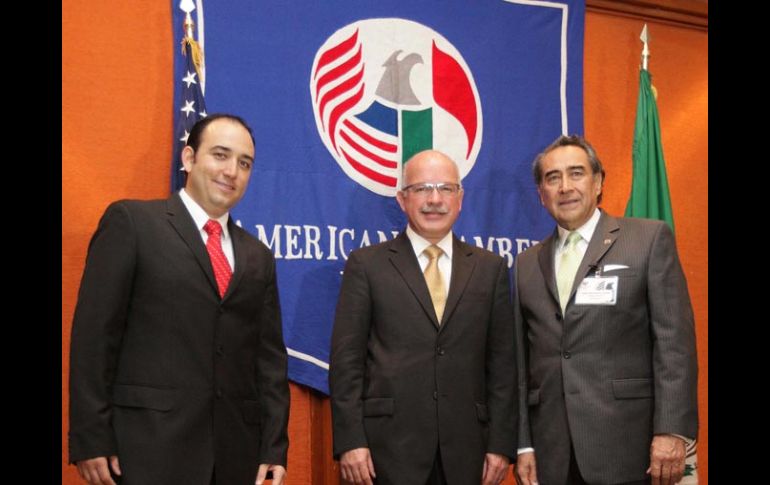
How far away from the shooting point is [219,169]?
9.48 feet

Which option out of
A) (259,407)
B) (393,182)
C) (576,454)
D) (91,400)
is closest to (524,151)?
(393,182)

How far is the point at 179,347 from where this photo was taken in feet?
8.63

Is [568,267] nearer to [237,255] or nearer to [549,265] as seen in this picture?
[549,265]

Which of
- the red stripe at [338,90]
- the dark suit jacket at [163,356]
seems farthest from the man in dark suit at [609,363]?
the red stripe at [338,90]

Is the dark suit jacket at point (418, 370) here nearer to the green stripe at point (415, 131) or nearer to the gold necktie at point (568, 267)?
the gold necktie at point (568, 267)

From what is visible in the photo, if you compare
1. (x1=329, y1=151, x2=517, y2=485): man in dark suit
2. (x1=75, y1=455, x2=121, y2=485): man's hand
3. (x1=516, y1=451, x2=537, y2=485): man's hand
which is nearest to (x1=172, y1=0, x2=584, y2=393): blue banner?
(x1=329, y1=151, x2=517, y2=485): man in dark suit

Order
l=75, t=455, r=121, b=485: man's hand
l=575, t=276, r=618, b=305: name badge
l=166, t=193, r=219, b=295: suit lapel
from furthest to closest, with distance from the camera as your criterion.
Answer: l=575, t=276, r=618, b=305: name badge
l=166, t=193, r=219, b=295: suit lapel
l=75, t=455, r=121, b=485: man's hand

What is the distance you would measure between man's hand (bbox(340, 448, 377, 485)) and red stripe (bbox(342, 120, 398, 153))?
5.12ft

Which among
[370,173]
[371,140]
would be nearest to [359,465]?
[370,173]

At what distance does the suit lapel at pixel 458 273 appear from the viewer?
3.12 m

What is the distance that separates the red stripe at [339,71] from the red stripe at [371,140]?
198mm

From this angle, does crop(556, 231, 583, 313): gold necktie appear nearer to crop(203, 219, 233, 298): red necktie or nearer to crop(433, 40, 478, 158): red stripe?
crop(433, 40, 478, 158): red stripe

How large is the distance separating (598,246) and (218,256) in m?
1.37

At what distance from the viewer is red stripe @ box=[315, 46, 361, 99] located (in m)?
3.93
